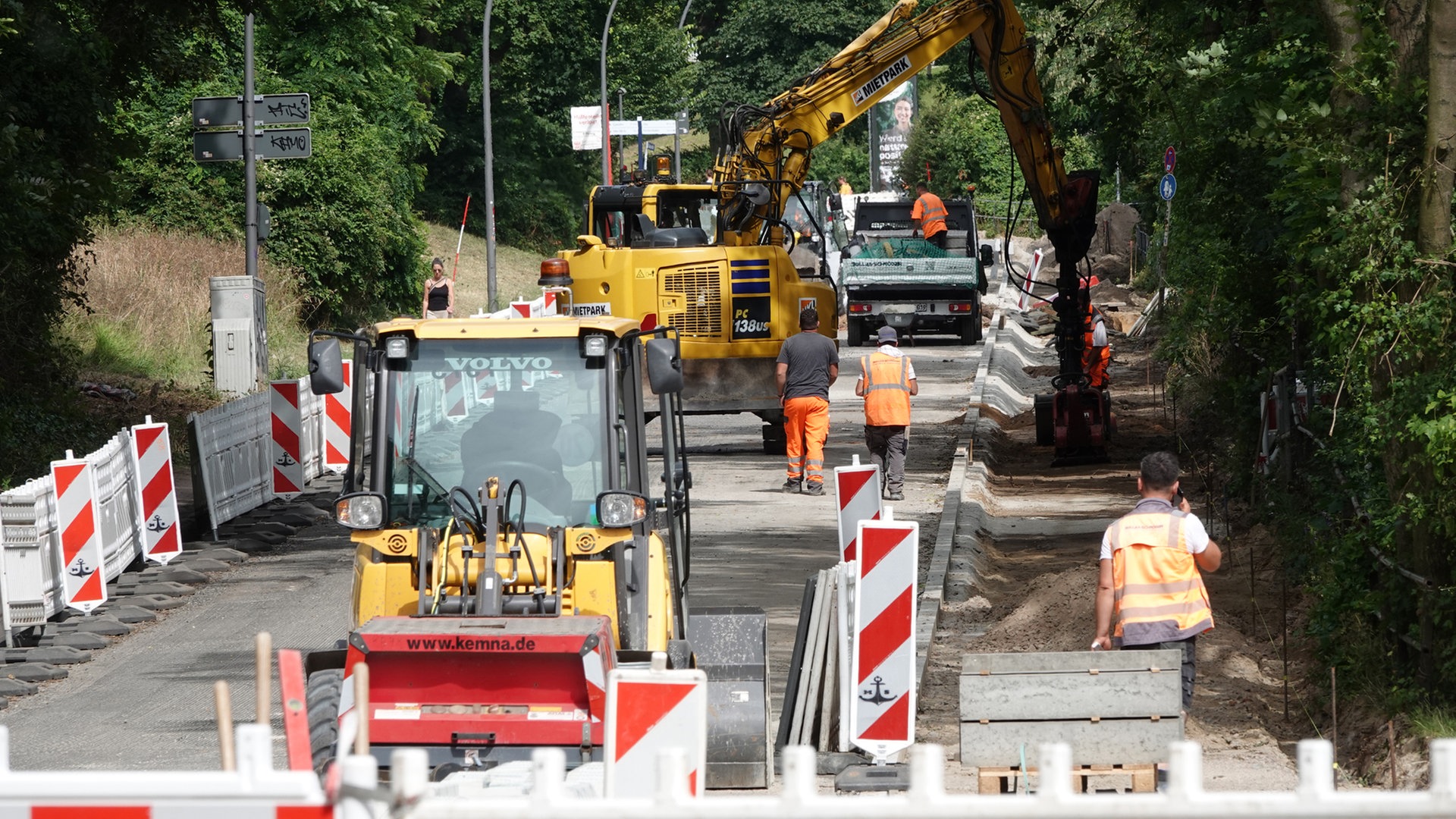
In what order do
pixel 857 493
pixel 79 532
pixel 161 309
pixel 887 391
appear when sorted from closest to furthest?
pixel 857 493 → pixel 79 532 → pixel 887 391 → pixel 161 309

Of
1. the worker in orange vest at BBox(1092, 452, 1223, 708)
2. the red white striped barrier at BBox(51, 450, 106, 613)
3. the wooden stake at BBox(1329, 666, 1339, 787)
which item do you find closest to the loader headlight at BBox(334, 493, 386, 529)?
the worker in orange vest at BBox(1092, 452, 1223, 708)

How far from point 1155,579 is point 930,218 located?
29.2 metres

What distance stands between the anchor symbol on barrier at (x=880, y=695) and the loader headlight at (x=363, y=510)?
247 centimetres

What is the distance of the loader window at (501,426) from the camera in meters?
7.37

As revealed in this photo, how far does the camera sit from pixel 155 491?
14.1m

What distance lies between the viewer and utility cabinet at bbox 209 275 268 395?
21.7 metres

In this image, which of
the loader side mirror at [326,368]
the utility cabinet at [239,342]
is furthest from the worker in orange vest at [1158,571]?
A: the utility cabinet at [239,342]

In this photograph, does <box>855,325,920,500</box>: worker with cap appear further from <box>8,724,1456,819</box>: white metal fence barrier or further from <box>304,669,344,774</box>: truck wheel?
<box>8,724,1456,819</box>: white metal fence barrier

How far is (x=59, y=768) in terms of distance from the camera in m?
8.59

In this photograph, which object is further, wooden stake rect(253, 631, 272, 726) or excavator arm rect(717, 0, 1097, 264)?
excavator arm rect(717, 0, 1097, 264)

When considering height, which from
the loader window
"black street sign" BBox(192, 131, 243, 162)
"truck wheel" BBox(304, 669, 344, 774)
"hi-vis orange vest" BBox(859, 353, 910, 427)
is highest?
"black street sign" BBox(192, 131, 243, 162)

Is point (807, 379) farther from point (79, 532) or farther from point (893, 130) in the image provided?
point (893, 130)

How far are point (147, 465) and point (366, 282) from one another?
23.1m

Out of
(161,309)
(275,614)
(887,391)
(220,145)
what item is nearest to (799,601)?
(275,614)
